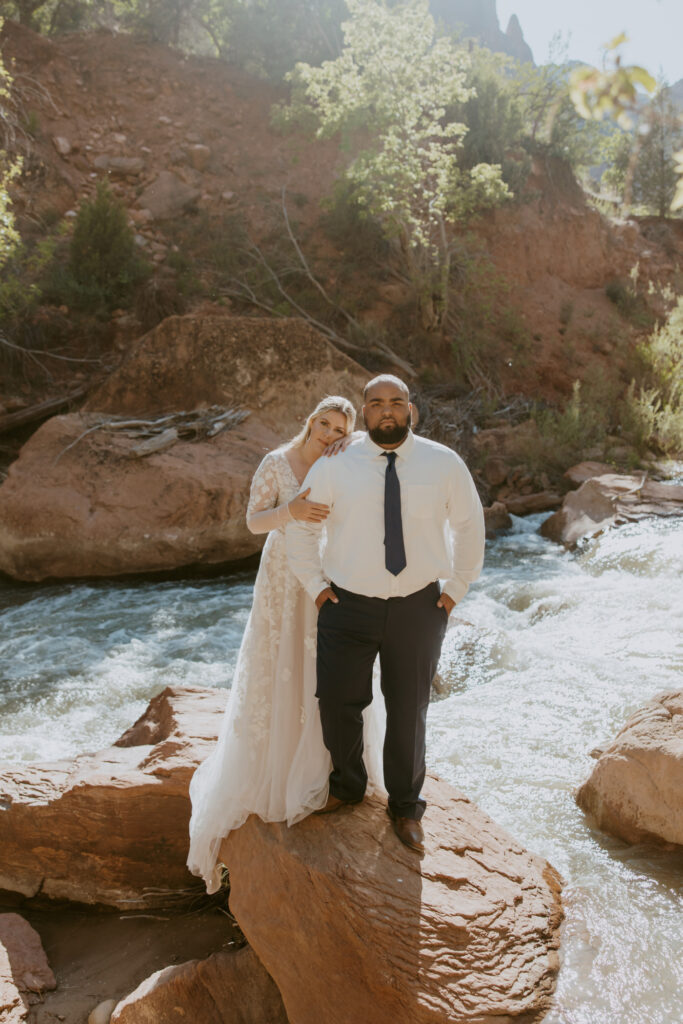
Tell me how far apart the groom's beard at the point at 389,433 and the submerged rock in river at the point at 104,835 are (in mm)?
1718

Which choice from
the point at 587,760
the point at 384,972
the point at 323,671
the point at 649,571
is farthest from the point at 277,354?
the point at 384,972

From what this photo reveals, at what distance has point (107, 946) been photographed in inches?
122

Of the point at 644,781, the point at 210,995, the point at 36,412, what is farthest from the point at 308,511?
the point at 36,412

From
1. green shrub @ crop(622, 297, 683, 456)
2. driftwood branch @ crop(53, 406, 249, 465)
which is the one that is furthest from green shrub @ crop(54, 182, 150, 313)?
green shrub @ crop(622, 297, 683, 456)

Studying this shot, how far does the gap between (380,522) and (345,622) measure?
37cm

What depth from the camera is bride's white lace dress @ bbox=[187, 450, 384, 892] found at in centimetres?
279

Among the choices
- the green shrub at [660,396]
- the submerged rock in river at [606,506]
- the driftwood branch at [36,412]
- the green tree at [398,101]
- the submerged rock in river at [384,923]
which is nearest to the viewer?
the submerged rock in river at [384,923]

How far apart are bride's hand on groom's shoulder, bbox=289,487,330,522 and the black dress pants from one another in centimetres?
26

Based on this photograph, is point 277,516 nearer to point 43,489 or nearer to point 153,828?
point 153,828

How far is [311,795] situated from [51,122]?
59.4ft

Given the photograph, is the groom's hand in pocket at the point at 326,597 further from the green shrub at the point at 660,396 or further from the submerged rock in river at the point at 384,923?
the green shrub at the point at 660,396

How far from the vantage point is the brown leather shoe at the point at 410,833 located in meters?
2.74

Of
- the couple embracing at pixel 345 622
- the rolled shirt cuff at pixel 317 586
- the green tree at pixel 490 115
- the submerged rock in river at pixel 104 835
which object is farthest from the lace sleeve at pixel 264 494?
the green tree at pixel 490 115

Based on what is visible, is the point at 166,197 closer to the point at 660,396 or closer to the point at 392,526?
the point at 660,396
